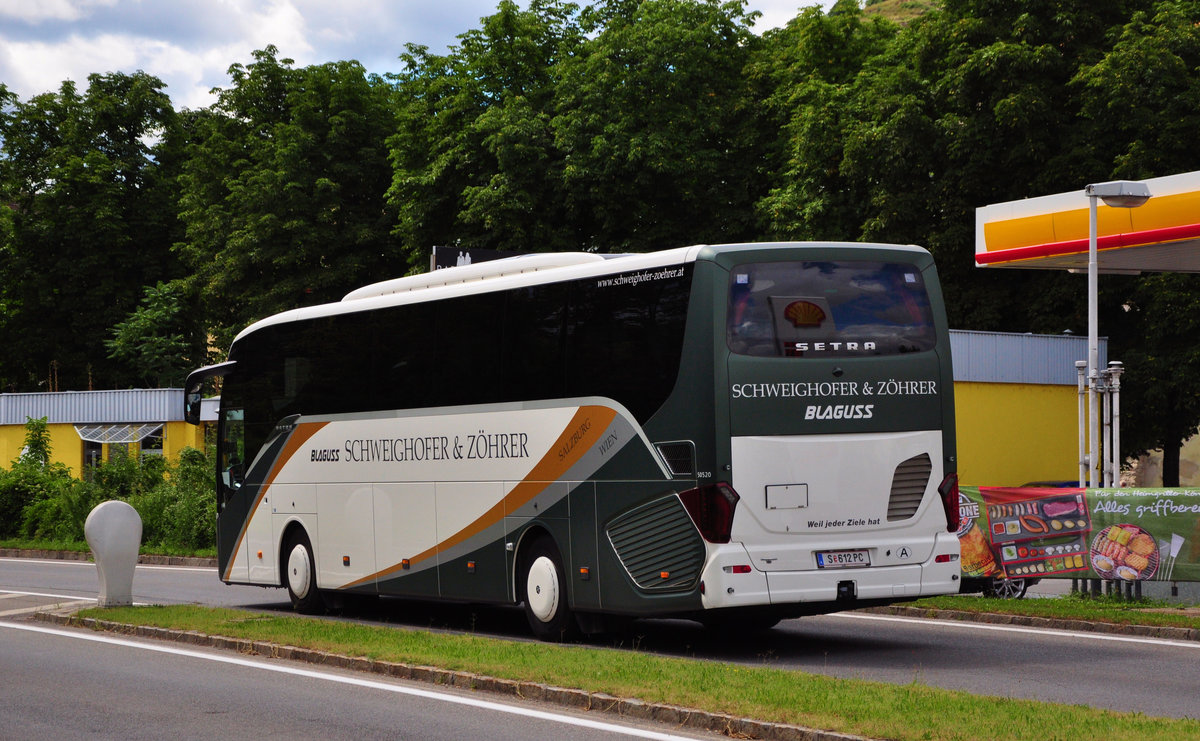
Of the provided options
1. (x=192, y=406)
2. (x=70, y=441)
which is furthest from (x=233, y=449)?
(x=70, y=441)

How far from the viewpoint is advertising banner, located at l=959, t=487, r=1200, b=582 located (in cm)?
1694

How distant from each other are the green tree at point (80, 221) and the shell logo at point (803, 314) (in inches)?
2063

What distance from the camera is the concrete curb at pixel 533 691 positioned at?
862 centimetres

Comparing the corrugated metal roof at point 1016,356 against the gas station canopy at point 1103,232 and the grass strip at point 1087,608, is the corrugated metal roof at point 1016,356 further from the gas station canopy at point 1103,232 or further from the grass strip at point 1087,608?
the grass strip at point 1087,608

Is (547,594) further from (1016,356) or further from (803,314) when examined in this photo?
(1016,356)

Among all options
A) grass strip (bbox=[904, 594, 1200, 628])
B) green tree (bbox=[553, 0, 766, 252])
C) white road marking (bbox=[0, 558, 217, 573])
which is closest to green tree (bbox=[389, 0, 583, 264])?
green tree (bbox=[553, 0, 766, 252])

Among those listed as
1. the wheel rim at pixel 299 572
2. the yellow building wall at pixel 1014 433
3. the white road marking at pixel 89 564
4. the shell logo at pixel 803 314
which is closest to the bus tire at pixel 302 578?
the wheel rim at pixel 299 572

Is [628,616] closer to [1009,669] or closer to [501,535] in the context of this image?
[501,535]

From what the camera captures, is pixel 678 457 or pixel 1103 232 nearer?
pixel 678 457

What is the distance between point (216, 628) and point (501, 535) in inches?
119

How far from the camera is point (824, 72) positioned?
47281 mm

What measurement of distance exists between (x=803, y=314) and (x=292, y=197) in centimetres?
3949

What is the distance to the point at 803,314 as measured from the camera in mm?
13109

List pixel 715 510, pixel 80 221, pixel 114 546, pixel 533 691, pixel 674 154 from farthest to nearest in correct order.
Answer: pixel 80 221 → pixel 674 154 → pixel 114 546 → pixel 715 510 → pixel 533 691
